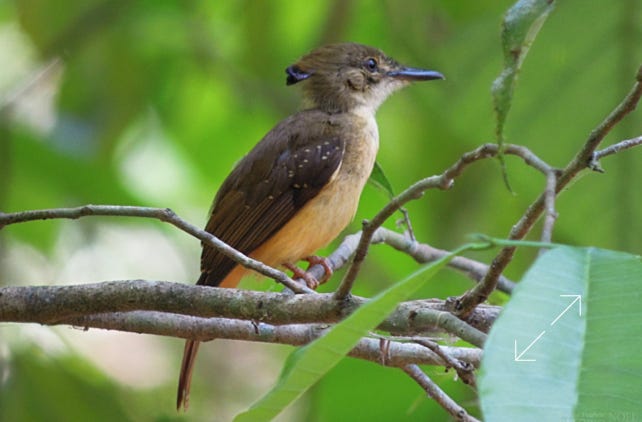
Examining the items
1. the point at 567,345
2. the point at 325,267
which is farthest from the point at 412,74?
the point at 567,345

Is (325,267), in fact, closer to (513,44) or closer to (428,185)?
(428,185)

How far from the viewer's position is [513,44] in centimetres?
161

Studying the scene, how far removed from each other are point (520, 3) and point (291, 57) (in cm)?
396

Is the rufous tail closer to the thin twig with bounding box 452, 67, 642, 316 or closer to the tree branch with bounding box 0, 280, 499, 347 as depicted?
the tree branch with bounding box 0, 280, 499, 347

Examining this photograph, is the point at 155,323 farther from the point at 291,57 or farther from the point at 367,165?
the point at 291,57

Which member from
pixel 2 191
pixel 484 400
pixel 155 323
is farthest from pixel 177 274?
pixel 484 400

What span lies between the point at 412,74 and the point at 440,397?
9.76ft

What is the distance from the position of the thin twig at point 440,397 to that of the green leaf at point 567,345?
92 centimetres

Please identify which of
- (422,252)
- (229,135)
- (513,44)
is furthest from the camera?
(229,135)

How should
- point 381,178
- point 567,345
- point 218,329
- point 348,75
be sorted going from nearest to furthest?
point 567,345, point 218,329, point 381,178, point 348,75

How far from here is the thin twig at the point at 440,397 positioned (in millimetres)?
2287

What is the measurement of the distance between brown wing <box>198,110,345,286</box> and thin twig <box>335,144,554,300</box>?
2.38 meters

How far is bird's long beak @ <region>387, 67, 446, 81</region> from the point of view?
4.98 meters

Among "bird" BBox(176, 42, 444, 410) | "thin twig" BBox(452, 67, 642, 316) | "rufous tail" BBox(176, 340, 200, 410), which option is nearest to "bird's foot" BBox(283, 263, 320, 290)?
"bird" BBox(176, 42, 444, 410)
